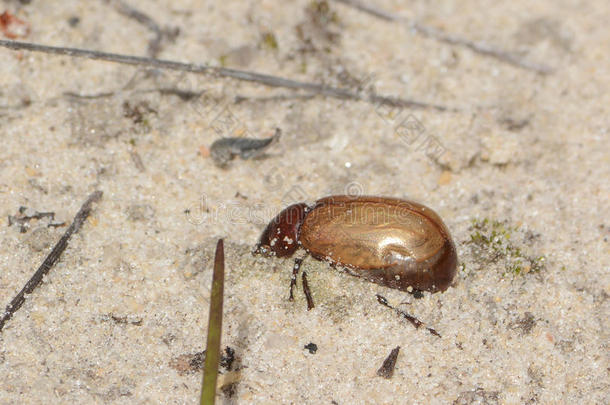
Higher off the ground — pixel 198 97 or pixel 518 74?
pixel 518 74

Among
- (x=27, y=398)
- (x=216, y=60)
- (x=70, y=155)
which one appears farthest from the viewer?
(x=216, y=60)

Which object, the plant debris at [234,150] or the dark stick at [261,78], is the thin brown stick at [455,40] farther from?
the plant debris at [234,150]

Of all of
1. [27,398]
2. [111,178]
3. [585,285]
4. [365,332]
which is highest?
[111,178]

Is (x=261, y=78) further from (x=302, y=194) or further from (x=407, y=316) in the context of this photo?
(x=407, y=316)

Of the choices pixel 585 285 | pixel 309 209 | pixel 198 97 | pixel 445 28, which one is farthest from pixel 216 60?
pixel 585 285

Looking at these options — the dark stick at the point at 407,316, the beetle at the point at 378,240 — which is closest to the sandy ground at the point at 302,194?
the dark stick at the point at 407,316

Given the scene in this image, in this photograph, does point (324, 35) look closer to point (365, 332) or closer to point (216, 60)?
point (216, 60)

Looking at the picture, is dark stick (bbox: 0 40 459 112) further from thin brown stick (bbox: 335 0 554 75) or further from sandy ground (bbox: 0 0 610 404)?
thin brown stick (bbox: 335 0 554 75)
